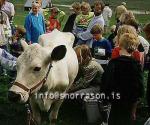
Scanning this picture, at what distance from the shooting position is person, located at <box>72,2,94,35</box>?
11.6 metres

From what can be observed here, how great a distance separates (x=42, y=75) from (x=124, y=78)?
52.6 inches

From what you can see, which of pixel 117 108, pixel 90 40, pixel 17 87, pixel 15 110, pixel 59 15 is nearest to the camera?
pixel 17 87

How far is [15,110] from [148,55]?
2835 millimetres

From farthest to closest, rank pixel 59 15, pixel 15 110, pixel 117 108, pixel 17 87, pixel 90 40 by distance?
pixel 59 15
pixel 90 40
pixel 15 110
pixel 117 108
pixel 17 87

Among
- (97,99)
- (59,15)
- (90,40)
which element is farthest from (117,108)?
(59,15)

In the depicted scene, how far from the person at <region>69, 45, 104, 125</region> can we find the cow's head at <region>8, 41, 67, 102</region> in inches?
70.2

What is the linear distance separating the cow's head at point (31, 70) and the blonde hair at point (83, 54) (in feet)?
5.61

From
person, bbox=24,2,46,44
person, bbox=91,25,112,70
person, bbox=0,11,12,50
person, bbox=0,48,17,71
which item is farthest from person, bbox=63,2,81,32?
person, bbox=0,48,17,71

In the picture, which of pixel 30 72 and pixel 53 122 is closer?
pixel 30 72

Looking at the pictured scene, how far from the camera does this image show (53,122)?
26.4 ft

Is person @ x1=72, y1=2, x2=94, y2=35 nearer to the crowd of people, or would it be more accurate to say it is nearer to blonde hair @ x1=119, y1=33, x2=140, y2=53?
the crowd of people

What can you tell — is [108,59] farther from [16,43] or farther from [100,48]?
[16,43]

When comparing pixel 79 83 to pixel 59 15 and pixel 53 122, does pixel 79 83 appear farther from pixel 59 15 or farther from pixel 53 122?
pixel 59 15

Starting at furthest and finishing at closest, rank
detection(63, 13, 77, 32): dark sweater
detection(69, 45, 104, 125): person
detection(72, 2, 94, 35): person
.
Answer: detection(63, 13, 77, 32): dark sweater < detection(72, 2, 94, 35): person < detection(69, 45, 104, 125): person
